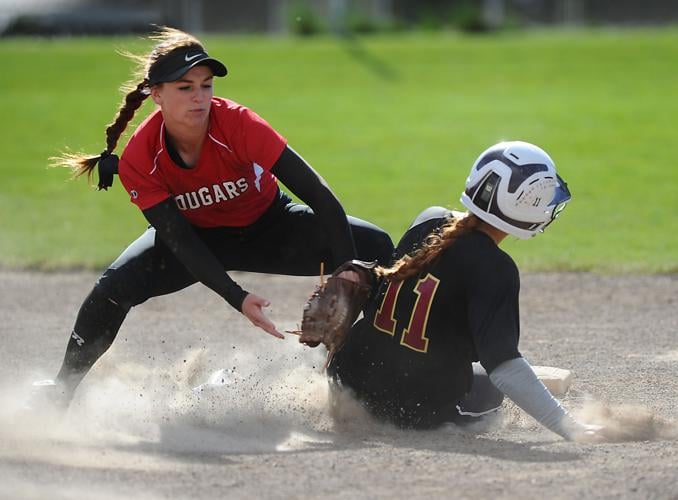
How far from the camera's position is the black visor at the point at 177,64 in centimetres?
471

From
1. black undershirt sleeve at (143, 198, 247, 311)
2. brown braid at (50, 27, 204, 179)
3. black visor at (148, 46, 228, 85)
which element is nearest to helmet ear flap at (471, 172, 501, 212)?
black undershirt sleeve at (143, 198, 247, 311)

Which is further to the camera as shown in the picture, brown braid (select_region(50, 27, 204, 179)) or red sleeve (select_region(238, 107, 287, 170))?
brown braid (select_region(50, 27, 204, 179))

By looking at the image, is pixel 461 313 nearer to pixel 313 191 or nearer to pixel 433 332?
pixel 433 332

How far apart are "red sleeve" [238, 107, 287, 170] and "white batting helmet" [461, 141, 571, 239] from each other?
0.86m

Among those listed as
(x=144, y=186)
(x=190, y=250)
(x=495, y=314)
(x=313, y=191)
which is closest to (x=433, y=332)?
(x=495, y=314)

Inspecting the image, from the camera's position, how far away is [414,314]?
14.8 feet

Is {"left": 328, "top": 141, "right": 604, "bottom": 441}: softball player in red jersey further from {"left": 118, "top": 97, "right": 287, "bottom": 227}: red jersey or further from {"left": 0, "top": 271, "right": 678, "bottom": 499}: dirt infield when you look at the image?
{"left": 118, "top": 97, "right": 287, "bottom": 227}: red jersey

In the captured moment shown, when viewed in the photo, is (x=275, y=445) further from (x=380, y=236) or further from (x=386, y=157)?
(x=386, y=157)

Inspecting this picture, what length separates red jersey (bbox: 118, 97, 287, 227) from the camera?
189 inches

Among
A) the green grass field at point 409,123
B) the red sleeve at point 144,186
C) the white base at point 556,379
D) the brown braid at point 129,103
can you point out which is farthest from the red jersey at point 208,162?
the green grass field at point 409,123

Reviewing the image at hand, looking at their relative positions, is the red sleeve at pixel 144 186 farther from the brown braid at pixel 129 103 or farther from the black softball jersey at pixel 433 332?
the black softball jersey at pixel 433 332

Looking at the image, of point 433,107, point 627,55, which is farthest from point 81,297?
point 627,55

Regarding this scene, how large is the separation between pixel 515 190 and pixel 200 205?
4.68 feet

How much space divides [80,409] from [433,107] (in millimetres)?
14301
